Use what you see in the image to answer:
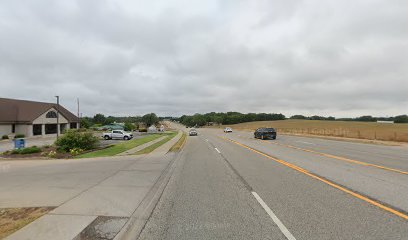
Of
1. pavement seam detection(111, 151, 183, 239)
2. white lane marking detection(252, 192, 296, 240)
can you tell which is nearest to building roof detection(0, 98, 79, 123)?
pavement seam detection(111, 151, 183, 239)

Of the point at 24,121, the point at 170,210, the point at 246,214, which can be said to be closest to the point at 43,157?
the point at 170,210

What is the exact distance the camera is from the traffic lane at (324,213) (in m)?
5.16

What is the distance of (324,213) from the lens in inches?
246

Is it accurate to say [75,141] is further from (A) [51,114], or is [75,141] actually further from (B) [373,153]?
(A) [51,114]

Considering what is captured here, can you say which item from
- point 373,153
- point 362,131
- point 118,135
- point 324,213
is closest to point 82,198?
point 324,213

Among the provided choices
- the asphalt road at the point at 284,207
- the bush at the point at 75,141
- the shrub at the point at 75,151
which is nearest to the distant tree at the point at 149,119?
the bush at the point at 75,141

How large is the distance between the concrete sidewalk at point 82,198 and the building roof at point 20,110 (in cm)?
4897

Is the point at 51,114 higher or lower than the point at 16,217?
higher

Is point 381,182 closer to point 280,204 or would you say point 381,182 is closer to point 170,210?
point 280,204

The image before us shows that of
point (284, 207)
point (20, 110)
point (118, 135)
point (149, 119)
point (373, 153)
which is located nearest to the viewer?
point (284, 207)

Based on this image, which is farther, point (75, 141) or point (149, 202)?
point (75, 141)

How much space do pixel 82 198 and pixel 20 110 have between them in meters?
59.0

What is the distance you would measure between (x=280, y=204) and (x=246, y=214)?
1104mm

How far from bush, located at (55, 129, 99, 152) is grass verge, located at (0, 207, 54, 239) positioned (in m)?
18.4
